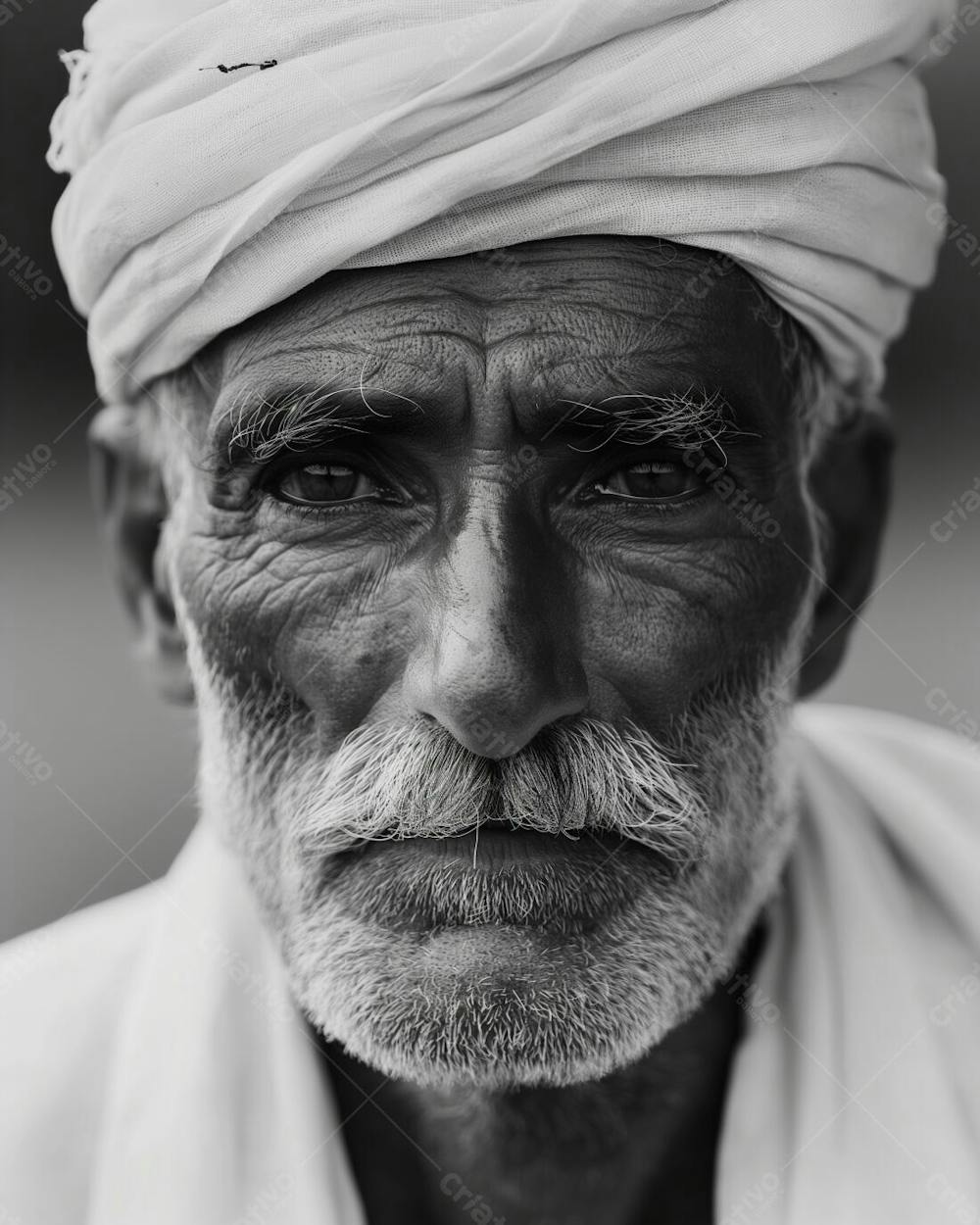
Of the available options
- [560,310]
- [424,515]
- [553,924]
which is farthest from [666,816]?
[560,310]

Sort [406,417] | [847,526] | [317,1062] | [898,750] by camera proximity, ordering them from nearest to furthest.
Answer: [406,417]
[317,1062]
[847,526]
[898,750]

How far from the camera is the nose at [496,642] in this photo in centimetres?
173

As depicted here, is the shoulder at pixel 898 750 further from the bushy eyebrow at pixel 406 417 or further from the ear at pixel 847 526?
the bushy eyebrow at pixel 406 417

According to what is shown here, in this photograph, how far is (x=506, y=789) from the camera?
70.0 inches

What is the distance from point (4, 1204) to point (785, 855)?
4.58 feet

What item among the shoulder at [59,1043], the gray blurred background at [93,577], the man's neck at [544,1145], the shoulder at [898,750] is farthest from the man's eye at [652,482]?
the gray blurred background at [93,577]

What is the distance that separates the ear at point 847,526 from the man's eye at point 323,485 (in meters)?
0.90

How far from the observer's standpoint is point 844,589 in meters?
2.51

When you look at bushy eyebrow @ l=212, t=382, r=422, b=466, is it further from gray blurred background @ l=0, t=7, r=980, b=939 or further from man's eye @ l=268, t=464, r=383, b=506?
gray blurred background @ l=0, t=7, r=980, b=939

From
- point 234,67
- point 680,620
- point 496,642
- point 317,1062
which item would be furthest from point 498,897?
point 234,67

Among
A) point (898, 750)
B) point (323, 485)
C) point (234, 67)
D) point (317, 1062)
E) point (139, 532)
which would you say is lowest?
point (898, 750)

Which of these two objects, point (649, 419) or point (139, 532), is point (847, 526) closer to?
point (649, 419)

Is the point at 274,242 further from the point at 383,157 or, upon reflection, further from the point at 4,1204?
the point at 4,1204

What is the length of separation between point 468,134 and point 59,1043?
1.63 metres
